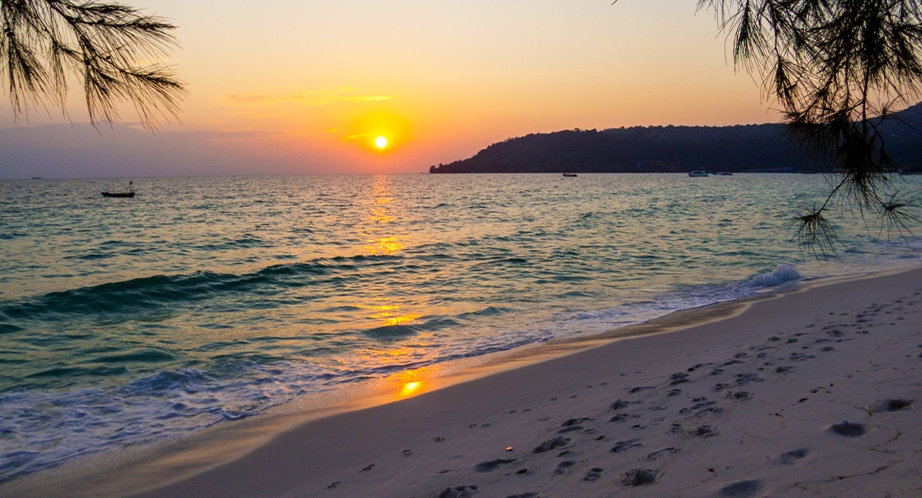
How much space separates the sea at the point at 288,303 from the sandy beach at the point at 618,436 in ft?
3.93

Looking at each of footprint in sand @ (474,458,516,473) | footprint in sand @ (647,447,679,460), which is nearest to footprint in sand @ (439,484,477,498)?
footprint in sand @ (474,458,516,473)

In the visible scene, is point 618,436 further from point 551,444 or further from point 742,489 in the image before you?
point 742,489

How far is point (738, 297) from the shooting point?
1270 cm

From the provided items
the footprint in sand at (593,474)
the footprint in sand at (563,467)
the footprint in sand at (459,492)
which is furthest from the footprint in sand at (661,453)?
the footprint in sand at (459,492)

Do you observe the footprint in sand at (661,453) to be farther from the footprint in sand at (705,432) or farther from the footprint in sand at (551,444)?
the footprint in sand at (551,444)

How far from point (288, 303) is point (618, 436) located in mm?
10182

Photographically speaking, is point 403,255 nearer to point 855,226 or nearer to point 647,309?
point 647,309

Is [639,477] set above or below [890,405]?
below

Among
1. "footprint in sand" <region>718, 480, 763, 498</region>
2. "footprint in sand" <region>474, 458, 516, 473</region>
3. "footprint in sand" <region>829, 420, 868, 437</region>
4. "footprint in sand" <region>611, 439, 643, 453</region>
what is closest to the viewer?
"footprint in sand" <region>718, 480, 763, 498</region>

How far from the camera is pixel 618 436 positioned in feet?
14.5

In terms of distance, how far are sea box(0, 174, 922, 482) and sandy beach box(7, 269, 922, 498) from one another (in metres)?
1.20

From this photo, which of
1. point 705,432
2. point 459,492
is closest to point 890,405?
point 705,432

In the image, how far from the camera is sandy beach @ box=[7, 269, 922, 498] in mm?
3402

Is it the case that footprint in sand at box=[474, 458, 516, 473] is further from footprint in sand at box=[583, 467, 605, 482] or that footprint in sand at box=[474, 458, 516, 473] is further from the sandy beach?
footprint in sand at box=[583, 467, 605, 482]
